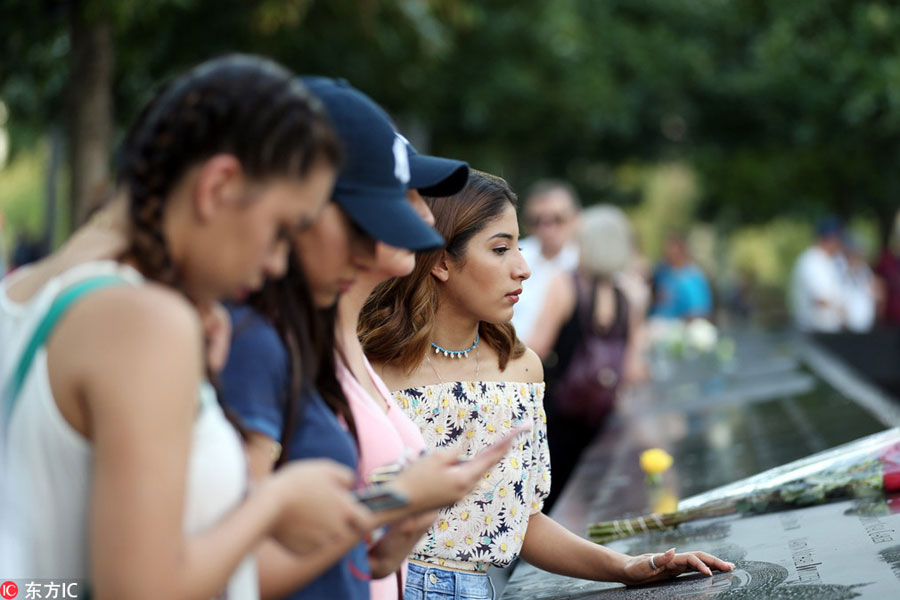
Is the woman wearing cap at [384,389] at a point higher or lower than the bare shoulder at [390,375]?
higher

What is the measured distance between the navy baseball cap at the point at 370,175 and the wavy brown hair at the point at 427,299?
951 millimetres

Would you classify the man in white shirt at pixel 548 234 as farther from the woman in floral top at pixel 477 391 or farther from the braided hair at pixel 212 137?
the braided hair at pixel 212 137

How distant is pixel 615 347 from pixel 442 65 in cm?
1021

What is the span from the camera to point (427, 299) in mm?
3266

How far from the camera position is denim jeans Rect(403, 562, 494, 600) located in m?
2.97

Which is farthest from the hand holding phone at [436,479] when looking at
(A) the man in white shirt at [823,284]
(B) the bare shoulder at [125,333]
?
(A) the man in white shirt at [823,284]

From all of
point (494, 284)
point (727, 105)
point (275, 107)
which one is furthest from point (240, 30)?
point (727, 105)

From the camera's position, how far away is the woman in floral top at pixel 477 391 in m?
3.01

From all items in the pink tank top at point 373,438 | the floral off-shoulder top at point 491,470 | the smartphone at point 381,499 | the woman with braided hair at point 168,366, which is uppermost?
the woman with braided hair at point 168,366

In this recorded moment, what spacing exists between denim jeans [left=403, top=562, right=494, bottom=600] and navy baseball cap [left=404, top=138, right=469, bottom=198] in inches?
36.8

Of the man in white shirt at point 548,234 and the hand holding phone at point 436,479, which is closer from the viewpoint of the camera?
the hand holding phone at point 436,479

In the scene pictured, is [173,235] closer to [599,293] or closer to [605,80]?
[599,293]

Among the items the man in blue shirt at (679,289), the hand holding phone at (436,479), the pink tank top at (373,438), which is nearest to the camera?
the hand holding phone at (436,479)

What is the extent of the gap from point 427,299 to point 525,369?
321mm
